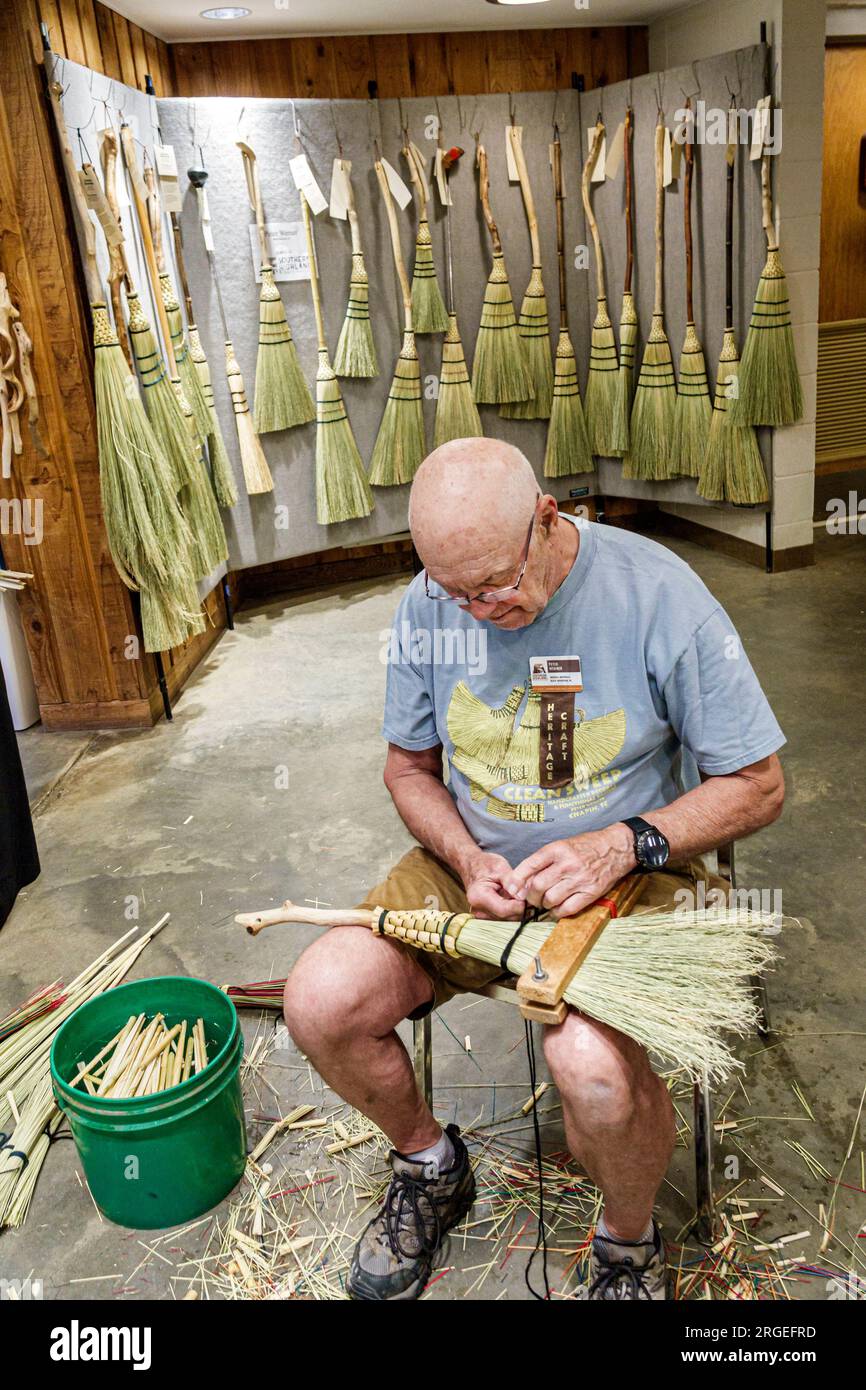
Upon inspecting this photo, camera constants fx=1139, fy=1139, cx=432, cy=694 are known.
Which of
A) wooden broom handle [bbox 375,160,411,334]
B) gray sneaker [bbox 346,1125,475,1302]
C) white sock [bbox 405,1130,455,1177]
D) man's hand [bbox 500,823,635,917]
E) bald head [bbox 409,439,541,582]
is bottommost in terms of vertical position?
gray sneaker [bbox 346,1125,475,1302]

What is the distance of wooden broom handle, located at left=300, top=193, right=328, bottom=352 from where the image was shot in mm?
4531

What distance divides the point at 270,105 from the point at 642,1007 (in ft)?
13.3

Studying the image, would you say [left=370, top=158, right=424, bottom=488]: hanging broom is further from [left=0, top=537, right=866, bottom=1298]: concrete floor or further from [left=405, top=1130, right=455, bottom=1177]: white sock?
[left=405, top=1130, right=455, bottom=1177]: white sock

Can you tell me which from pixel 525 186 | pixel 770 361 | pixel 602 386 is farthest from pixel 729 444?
pixel 525 186

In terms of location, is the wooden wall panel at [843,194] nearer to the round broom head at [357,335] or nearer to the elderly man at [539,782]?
the round broom head at [357,335]

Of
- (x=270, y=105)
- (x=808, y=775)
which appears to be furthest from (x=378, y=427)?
(x=808, y=775)

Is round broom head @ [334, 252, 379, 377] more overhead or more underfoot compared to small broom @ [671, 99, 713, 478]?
more overhead

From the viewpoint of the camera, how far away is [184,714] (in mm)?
4047

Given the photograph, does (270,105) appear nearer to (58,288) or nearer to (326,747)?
(58,288)

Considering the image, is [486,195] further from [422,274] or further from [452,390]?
[452,390]

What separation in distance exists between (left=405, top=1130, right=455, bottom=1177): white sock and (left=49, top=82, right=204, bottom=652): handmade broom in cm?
233

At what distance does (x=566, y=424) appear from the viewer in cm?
525

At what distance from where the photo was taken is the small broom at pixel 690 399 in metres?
4.73

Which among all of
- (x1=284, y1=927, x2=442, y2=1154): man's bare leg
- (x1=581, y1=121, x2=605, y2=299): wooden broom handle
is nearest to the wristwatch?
(x1=284, y1=927, x2=442, y2=1154): man's bare leg
